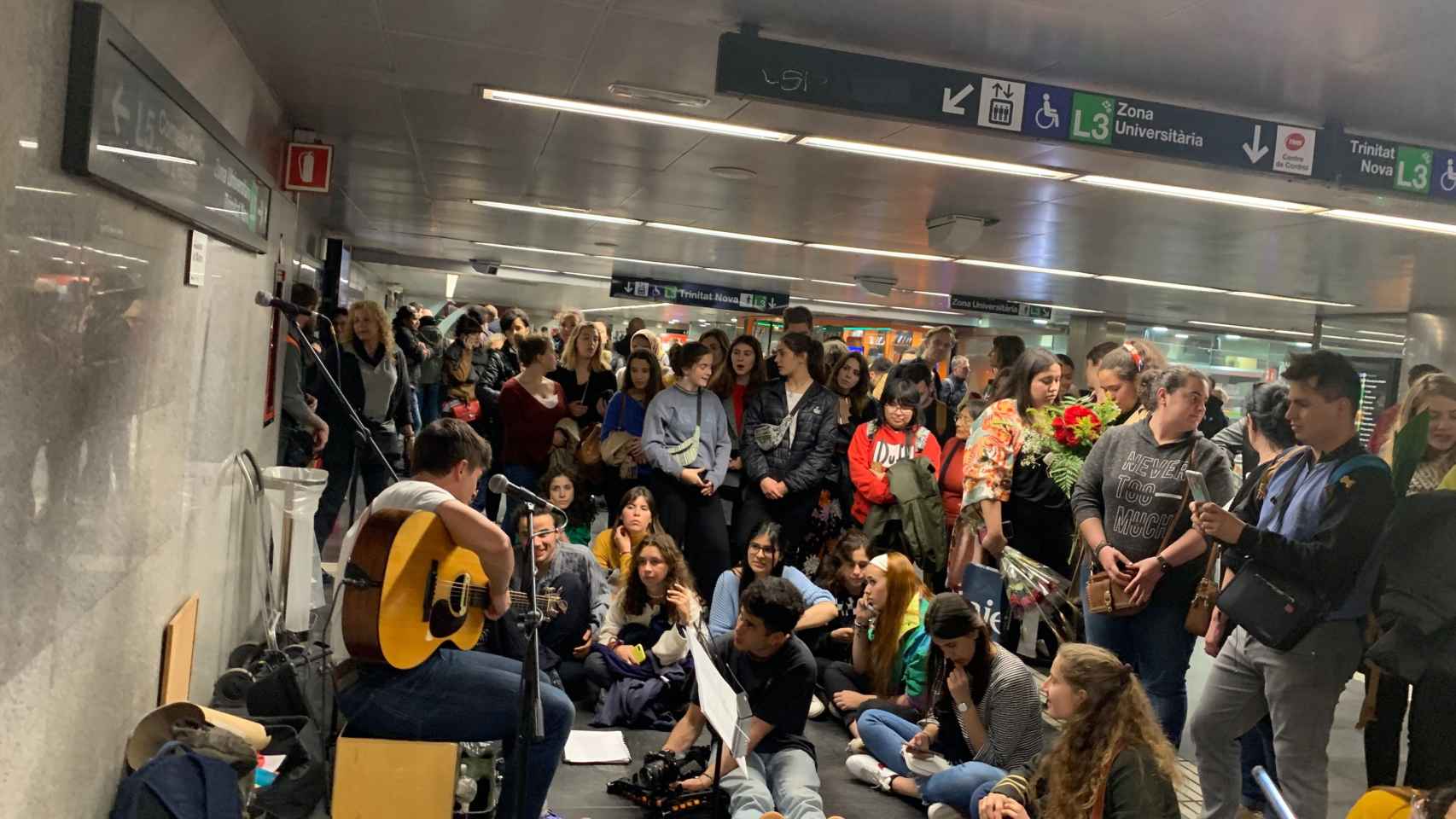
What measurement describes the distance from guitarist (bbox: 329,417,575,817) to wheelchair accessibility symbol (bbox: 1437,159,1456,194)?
411 cm

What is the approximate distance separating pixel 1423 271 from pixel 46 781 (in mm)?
10418

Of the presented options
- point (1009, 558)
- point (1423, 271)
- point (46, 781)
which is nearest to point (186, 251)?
point (46, 781)

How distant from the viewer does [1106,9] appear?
11.7 feet

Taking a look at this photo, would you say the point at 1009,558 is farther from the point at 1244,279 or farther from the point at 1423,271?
the point at 1244,279

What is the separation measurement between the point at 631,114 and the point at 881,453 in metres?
2.30

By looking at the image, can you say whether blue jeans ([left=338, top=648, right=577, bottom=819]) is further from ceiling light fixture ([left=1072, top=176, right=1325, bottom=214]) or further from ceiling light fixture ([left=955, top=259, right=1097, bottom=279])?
ceiling light fixture ([left=955, top=259, right=1097, bottom=279])

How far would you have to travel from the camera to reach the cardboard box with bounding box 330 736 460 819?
317 centimetres

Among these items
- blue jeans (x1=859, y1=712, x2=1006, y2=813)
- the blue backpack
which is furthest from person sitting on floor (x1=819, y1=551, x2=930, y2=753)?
the blue backpack

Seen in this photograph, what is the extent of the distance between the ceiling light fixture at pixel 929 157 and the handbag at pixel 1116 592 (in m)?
2.22

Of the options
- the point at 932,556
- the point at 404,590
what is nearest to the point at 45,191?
the point at 404,590

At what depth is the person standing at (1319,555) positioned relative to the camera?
347cm

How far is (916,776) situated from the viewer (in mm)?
4613

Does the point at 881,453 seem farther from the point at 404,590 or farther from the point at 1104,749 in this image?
the point at 404,590

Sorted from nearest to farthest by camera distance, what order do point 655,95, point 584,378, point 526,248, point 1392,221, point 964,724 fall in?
point 964,724 < point 655,95 < point 1392,221 < point 584,378 < point 526,248
